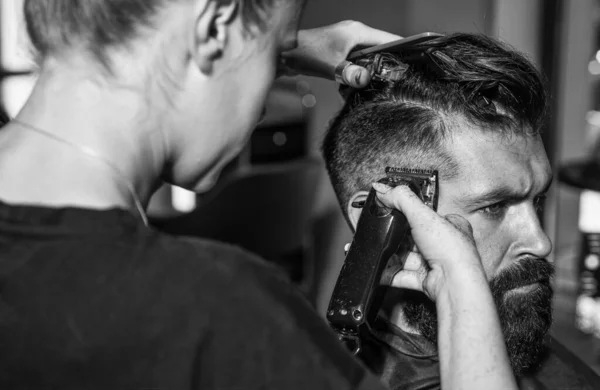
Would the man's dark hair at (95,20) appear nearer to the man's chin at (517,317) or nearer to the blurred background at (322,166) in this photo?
the man's chin at (517,317)

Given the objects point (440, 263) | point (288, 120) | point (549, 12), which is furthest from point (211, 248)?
point (549, 12)

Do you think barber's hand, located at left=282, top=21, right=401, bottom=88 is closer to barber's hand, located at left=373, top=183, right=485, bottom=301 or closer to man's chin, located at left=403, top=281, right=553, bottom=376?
barber's hand, located at left=373, top=183, right=485, bottom=301

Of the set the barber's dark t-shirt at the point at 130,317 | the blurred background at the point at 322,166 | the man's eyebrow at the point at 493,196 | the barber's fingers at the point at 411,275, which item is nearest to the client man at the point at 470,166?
the man's eyebrow at the point at 493,196

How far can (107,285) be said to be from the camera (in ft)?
2.03

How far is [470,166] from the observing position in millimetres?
1332

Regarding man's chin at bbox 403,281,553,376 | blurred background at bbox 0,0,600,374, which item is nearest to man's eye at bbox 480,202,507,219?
man's chin at bbox 403,281,553,376

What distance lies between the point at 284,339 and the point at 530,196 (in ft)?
2.85

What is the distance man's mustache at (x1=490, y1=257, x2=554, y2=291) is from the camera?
1361mm

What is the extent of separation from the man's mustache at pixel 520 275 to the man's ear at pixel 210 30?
0.84 m

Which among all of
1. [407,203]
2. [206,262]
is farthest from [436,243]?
[206,262]

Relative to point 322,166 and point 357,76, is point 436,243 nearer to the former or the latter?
point 357,76

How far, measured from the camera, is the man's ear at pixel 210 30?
0.68m

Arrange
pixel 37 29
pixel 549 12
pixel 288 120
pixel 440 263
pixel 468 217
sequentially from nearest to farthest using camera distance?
1. pixel 37 29
2. pixel 440 263
3. pixel 468 217
4. pixel 288 120
5. pixel 549 12

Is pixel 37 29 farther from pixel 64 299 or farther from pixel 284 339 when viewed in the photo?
pixel 284 339
